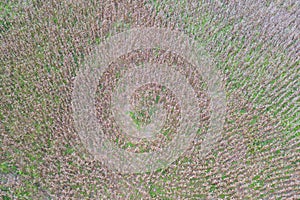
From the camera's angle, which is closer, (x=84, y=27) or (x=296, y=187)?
(x=296, y=187)

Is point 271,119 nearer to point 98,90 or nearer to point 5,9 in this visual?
point 98,90

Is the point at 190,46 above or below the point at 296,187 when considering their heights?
above

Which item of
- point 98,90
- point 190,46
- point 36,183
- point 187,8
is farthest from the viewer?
point 187,8

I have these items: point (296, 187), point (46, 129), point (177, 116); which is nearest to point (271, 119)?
point (296, 187)

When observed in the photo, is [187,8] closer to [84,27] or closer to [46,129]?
[84,27]

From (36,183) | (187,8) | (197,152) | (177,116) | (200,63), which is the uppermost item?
(187,8)

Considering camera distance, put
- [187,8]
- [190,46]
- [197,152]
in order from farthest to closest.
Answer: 1. [187,8]
2. [190,46]
3. [197,152]
